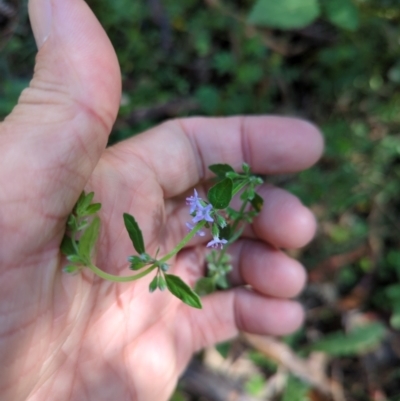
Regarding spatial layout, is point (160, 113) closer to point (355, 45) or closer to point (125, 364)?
point (355, 45)

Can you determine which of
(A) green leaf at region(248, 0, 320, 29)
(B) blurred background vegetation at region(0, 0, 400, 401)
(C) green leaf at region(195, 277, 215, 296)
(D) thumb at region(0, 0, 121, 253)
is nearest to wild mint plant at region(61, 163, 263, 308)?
(D) thumb at region(0, 0, 121, 253)

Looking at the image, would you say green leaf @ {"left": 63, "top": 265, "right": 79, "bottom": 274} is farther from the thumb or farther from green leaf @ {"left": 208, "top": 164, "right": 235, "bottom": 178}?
green leaf @ {"left": 208, "top": 164, "right": 235, "bottom": 178}

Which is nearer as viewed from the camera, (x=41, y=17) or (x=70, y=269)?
(x=41, y=17)

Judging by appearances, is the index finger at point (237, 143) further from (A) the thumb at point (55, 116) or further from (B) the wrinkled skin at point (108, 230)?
(A) the thumb at point (55, 116)

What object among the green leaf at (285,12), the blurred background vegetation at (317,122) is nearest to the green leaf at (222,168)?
the green leaf at (285,12)

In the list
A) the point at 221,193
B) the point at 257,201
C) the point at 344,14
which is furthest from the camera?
the point at 344,14

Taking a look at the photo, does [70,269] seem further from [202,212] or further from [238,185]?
[238,185]

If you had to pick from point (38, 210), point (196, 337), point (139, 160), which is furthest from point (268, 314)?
point (38, 210)

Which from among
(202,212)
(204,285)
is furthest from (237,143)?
(202,212)
